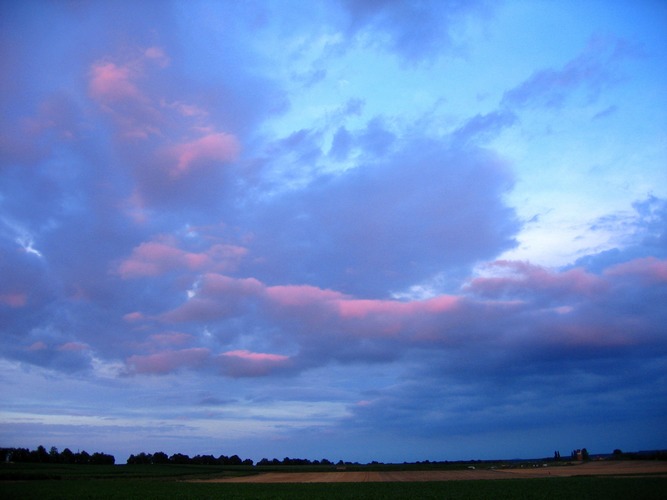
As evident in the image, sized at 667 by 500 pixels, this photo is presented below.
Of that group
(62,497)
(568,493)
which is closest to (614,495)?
(568,493)

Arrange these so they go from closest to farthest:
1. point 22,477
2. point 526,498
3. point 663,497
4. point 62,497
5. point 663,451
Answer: point 663,497 < point 526,498 < point 62,497 < point 22,477 < point 663,451

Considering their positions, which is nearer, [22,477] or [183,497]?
[183,497]

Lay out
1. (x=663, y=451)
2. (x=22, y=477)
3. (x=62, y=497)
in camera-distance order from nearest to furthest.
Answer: (x=62, y=497), (x=22, y=477), (x=663, y=451)

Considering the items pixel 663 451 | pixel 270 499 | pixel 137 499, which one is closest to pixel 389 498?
pixel 270 499

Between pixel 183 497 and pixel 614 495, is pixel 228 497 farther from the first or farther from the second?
pixel 614 495

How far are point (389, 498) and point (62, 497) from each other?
37.9 m

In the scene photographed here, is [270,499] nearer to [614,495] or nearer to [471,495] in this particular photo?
[471,495]

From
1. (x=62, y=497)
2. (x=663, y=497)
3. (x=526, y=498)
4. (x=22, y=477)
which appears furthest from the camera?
(x=22, y=477)

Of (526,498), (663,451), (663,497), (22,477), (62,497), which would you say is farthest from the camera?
(663,451)

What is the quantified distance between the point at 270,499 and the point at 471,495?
2366 centimetres

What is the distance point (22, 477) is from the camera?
10419 centimetres

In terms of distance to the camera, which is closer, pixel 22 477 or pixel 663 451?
pixel 22 477

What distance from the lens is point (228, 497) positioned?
204 ft

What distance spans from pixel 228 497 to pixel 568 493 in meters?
40.5
